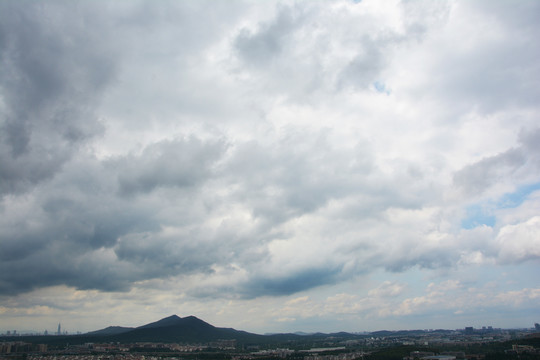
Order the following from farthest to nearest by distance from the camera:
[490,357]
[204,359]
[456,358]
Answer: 1. [204,359]
2. [456,358]
3. [490,357]

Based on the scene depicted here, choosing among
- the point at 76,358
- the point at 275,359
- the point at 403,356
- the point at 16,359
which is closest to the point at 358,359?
the point at 403,356

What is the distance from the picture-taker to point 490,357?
134125 mm

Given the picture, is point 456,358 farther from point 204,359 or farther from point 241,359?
point 204,359

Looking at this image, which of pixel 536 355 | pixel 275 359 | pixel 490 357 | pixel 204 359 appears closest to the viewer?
pixel 536 355

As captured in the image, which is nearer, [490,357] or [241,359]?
[490,357]

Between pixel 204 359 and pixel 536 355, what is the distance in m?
132

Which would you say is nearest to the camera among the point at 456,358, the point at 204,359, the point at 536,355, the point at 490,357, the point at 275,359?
the point at 536,355

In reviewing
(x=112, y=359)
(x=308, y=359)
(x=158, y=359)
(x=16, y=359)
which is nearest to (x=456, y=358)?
(x=308, y=359)

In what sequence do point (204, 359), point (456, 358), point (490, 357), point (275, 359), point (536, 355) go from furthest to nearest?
1. point (204, 359)
2. point (275, 359)
3. point (456, 358)
4. point (490, 357)
5. point (536, 355)

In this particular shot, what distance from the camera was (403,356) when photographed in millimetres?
154875

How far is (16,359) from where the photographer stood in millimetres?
164000

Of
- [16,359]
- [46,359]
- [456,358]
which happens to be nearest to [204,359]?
[46,359]

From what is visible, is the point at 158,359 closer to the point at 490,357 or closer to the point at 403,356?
the point at 403,356

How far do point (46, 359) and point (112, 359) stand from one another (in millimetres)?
27465
